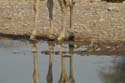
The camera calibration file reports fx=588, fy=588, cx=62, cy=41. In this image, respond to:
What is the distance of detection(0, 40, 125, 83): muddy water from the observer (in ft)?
34.8

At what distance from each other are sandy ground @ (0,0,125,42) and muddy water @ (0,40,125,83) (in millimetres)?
1390

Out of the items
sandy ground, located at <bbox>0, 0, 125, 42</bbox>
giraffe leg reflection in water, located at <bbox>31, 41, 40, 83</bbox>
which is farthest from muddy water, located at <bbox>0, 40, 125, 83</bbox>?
sandy ground, located at <bbox>0, 0, 125, 42</bbox>

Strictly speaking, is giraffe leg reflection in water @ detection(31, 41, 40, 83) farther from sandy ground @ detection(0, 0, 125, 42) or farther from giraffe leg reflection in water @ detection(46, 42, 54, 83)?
sandy ground @ detection(0, 0, 125, 42)

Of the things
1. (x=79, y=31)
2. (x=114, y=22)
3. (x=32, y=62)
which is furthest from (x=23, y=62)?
(x=114, y=22)

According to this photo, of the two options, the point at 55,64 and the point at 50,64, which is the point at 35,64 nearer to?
the point at 50,64

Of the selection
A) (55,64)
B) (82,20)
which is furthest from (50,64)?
(82,20)

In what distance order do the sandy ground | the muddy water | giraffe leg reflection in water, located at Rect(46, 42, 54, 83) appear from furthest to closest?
the sandy ground
the muddy water
giraffe leg reflection in water, located at Rect(46, 42, 54, 83)

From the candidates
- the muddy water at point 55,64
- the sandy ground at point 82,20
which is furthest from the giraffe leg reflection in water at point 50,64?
the sandy ground at point 82,20

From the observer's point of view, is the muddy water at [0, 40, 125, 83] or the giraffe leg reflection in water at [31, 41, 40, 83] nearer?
the giraffe leg reflection in water at [31, 41, 40, 83]

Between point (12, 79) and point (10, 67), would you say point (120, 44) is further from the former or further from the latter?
point (12, 79)

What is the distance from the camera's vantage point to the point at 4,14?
18.9 meters

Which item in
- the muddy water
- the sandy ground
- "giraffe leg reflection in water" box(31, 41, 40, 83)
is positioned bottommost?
the muddy water

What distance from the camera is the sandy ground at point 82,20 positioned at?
602 inches

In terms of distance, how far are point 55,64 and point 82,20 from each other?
18.6 feet
